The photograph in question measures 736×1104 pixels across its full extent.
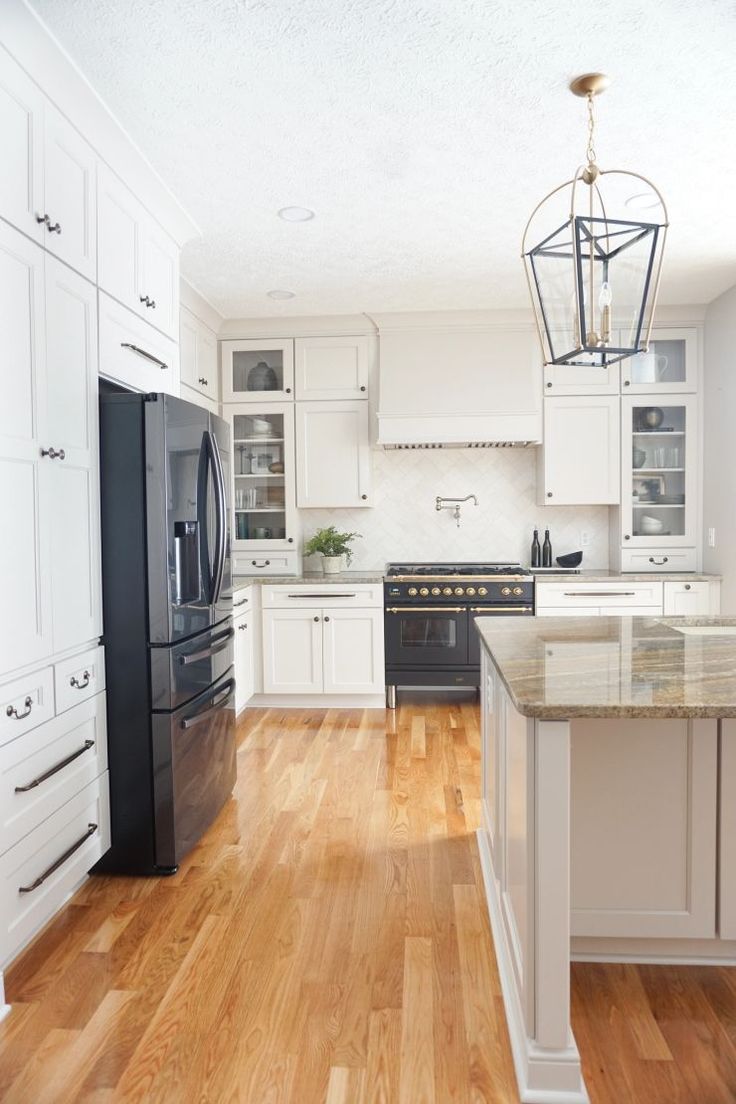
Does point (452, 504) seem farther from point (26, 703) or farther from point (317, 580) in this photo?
point (26, 703)

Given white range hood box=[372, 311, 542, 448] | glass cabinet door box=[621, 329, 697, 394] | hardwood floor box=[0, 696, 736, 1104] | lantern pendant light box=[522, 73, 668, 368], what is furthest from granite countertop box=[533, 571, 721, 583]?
lantern pendant light box=[522, 73, 668, 368]

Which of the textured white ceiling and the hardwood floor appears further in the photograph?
the textured white ceiling

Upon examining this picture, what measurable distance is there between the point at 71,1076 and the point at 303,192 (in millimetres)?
3000

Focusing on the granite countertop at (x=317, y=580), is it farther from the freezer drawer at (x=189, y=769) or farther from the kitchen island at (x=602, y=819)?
the kitchen island at (x=602, y=819)

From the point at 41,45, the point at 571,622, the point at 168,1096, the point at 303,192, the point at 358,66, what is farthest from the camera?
the point at 303,192

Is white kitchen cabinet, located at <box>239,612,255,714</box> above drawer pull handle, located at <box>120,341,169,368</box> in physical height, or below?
below

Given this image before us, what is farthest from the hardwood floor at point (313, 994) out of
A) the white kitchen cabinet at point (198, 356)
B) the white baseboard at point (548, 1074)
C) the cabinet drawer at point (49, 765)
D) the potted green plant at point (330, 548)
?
the white kitchen cabinet at point (198, 356)

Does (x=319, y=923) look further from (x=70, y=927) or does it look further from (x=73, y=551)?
(x=73, y=551)

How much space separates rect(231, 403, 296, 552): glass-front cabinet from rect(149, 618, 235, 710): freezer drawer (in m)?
1.91

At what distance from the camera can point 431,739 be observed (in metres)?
4.02

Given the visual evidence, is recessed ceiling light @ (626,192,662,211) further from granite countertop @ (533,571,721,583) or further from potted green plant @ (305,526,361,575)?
potted green plant @ (305,526,361,575)

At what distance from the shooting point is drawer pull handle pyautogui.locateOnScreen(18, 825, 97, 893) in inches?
76.4

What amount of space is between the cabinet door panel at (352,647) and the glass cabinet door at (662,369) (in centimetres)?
222

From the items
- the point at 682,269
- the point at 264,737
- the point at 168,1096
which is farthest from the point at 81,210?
the point at 682,269
